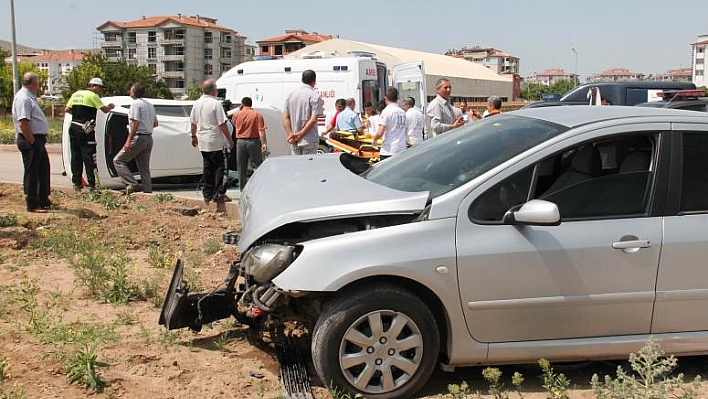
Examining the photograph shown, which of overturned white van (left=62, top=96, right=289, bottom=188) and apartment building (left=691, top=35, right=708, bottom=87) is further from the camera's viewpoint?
apartment building (left=691, top=35, right=708, bottom=87)

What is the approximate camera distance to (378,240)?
3.79 m

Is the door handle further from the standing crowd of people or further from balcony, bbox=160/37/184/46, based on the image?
balcony, bbox=160/37/184/46

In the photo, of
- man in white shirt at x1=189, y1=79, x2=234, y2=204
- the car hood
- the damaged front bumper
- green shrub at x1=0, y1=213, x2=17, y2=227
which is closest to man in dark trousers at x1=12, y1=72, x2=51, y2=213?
green shrub at x1=0, y1=213, x2=17, y2=227

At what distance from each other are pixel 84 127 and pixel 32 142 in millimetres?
2244

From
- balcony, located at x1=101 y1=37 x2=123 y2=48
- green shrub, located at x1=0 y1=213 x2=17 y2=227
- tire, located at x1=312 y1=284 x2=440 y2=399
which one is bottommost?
tire, located at x1=312 y1=284 x2=440 y2=399

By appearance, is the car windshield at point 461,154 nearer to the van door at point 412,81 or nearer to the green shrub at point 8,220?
the green shrub at point 8,220

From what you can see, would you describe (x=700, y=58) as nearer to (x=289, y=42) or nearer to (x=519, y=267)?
(x=289, y=42)

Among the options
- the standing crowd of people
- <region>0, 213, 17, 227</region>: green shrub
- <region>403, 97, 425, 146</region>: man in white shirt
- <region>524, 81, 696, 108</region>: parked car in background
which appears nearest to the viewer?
<region>0, 213, 17, 227</region>: green shrub

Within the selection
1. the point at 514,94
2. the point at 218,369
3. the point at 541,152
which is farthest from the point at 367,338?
the point at 514,94

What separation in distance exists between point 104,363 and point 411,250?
1.92 m

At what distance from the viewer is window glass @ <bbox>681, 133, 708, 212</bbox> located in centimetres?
419

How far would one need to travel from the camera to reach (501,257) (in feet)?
12.8

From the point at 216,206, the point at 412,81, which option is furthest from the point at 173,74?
the point at 216,206

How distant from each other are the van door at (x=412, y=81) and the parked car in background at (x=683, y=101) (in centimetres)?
549
